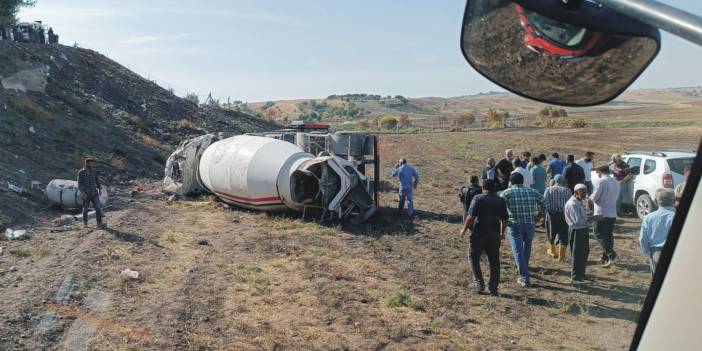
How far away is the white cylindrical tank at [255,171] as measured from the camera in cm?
1348

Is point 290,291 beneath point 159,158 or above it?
beneath

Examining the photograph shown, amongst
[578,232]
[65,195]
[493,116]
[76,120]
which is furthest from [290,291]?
[493,116]

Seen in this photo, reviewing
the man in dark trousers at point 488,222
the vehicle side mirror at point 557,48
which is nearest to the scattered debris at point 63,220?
the man in dark trousers at point 488,222

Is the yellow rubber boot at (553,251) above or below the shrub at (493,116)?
below

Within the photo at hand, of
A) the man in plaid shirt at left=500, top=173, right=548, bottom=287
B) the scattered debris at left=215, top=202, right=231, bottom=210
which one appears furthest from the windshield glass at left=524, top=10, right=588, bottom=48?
the scattered debris at left=215, top=202, right=231, bottom=210

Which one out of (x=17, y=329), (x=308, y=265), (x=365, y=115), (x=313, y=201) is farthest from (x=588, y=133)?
(x=365, y=115)

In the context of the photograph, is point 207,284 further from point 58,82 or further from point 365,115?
point 365,115

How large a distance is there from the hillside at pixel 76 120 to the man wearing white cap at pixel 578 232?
11.6m

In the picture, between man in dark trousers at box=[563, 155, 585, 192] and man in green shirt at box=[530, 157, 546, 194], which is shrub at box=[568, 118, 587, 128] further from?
man in dark trousers at box=[563, 155, 585, 192]

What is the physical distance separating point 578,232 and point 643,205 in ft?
18.7

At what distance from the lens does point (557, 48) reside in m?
1.82

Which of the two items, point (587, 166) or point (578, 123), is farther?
point (578, 123)

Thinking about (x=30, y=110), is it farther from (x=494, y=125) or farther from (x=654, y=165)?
(x=494, y=125)

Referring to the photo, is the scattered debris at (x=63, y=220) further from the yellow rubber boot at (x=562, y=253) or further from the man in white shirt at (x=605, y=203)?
the man in white shirt at (x=605, y=203)
